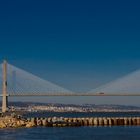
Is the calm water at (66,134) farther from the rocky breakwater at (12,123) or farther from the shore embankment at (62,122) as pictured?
the shore embankment at (62,122)

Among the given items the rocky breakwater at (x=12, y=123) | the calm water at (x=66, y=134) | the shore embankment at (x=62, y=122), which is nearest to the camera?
the calm water at (x=66, y=134)

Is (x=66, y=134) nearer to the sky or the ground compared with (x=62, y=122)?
nearer to the ground

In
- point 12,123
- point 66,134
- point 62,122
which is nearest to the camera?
point 66,134

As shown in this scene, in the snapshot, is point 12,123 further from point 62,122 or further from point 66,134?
point 66,134

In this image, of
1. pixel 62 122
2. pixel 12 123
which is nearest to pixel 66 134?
pixel 12 123

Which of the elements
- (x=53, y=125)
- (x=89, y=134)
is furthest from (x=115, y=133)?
(x=53, y=125)

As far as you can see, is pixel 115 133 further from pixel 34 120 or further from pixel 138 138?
pixel 34 120

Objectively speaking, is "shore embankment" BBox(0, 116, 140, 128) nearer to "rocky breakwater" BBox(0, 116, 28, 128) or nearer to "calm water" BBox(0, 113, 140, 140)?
"rocky breakwater" BBox(0, 116, 28, 128)

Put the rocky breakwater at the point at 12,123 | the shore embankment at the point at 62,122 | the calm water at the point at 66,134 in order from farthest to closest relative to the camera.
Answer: the shore embankment at the point at 62,122 < the rocky breakwater at the point at 12,123 < the calm water at the point at 66,134

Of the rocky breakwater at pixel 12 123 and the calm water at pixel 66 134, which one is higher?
the rocky breakwater at pixel 12 123

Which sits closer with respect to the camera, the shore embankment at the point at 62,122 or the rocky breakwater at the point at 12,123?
the rocky breakwater at the point at 12,123

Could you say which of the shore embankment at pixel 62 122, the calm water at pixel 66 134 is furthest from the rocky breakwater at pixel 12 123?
the calm water at pixel 66 134
